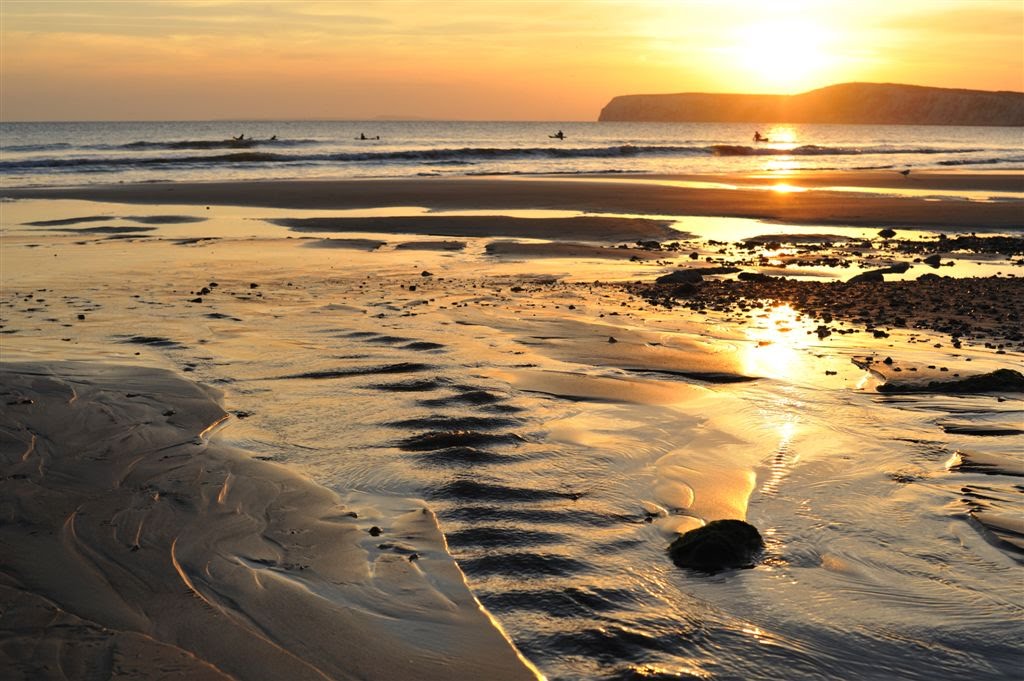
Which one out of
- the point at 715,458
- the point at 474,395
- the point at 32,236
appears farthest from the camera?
the point at 32,236

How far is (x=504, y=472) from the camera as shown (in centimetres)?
593

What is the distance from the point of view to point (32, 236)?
18.4m

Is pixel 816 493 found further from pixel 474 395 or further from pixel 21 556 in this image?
pixel 21 556

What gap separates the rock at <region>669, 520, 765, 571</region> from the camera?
466 cm

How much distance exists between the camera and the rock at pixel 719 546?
15.3ft

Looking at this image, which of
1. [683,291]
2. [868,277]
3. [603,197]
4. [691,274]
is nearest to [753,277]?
[691,274]

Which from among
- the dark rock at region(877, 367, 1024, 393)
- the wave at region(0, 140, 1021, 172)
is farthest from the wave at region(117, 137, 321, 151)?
the dark rock at region(877, 367, 1024, 393)

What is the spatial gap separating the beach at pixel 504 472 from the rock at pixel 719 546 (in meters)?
0.10

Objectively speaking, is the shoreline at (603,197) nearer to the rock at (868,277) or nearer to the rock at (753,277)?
the rock at (868,277)

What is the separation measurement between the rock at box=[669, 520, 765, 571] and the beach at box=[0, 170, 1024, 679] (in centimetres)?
10

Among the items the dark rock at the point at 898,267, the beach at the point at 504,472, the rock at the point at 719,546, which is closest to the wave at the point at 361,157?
the beach at the point at 504,472

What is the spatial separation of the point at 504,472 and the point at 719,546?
162 centimetres

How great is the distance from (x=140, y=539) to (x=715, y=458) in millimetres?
3331

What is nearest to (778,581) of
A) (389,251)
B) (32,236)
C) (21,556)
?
(21,556)
